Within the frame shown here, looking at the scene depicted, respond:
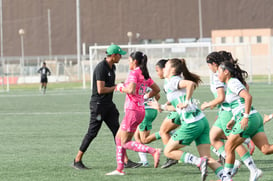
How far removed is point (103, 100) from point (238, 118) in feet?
8.96

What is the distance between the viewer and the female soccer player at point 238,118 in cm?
847

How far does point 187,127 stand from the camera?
8641 mm

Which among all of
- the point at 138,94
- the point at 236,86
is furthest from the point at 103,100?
the point at 236,86

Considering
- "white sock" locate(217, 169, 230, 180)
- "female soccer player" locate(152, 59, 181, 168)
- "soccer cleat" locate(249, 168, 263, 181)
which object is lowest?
"soccer cleat" locate(249, 168, 263, 181)

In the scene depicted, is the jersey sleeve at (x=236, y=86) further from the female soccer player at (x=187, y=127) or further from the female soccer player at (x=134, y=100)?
the female soccer player at (x=134, y=100)

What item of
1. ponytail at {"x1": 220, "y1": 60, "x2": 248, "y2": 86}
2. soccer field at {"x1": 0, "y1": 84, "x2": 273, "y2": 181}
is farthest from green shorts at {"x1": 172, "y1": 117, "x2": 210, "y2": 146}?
soccer field at {"x1": 0, "y1": 84, "x2": 273, "y2": 181}

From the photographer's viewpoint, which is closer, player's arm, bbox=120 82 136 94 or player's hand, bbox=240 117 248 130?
player's hand, bbox=240 117 248 130

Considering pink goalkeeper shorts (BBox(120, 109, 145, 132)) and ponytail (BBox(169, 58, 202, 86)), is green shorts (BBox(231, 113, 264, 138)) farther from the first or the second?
pink goalkeeper shorts (BBox(120, 109, 145, 132))

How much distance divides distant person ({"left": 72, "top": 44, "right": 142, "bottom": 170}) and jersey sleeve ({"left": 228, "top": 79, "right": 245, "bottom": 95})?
227 centimetres

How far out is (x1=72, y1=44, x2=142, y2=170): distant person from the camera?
10.3 metres

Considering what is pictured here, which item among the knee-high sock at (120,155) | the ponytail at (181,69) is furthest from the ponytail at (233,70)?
the knee-high sock at (120,155)

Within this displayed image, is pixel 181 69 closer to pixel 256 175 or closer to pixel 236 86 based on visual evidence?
pixel 236 86

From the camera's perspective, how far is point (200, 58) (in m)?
49.1

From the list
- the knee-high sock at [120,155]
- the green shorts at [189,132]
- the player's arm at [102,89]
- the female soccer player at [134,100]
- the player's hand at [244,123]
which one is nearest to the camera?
the player's hand at [244,123]
